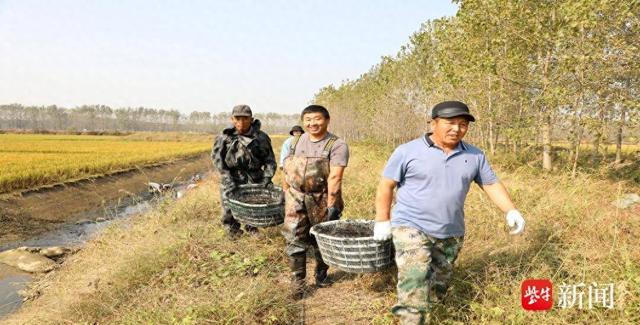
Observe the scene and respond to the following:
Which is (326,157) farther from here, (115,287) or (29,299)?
(29,299)

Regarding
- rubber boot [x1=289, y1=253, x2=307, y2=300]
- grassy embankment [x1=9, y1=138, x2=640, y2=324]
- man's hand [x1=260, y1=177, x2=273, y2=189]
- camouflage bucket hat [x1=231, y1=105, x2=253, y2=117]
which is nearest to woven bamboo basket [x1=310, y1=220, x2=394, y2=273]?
grassy embankment [x1=9, y1=138, x2=640, y2=324]

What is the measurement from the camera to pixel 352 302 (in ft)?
11.4

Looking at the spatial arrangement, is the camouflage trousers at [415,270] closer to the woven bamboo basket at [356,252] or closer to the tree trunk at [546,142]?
the woven bamboo basket at [356,252]

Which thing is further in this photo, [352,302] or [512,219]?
[352,302]

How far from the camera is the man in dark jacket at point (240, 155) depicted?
4863mm

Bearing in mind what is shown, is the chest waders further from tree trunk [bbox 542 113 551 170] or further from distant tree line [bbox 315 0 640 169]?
tree trunk [bbox 542 113 551 170]

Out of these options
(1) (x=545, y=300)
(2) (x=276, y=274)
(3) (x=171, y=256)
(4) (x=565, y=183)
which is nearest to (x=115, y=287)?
(3) (x=171, y=256)

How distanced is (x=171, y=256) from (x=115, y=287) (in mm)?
628

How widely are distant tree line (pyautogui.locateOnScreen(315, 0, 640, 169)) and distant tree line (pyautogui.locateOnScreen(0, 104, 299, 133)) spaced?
92.3 metres

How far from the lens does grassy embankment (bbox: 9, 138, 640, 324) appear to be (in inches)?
118

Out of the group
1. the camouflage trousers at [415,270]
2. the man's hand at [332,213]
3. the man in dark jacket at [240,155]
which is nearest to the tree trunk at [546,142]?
Result: the man in dark jacket at [240,155]

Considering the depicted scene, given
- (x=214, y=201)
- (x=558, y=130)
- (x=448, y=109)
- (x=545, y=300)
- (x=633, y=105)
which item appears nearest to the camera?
(x=448, y=109)

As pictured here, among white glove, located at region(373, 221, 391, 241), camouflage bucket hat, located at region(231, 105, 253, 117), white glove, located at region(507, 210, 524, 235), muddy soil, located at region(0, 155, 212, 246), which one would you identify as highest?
camouflage bucket hat, located at region(231, 105, 253, 117)

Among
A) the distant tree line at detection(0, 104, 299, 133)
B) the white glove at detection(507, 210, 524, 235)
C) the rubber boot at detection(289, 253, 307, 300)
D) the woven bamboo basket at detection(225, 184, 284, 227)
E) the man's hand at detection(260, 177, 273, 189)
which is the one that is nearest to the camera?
the white glove at detection(507, 210, 524, 235)
